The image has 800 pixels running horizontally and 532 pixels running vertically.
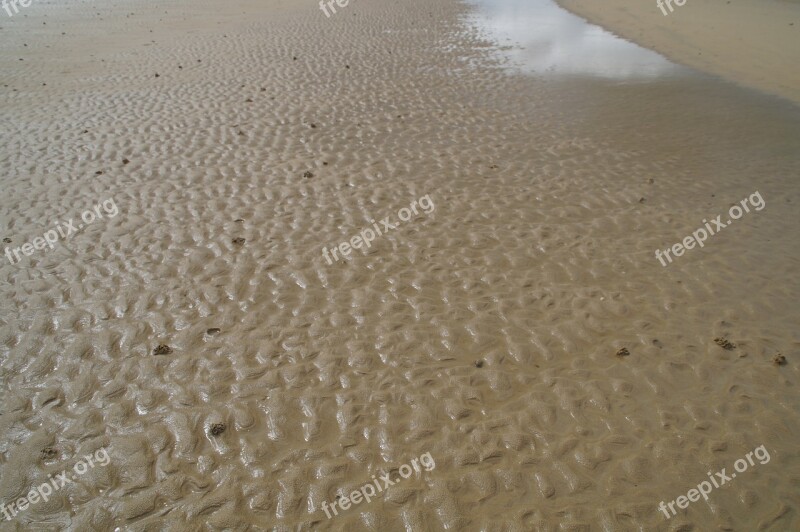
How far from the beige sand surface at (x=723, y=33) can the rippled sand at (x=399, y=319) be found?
3450 millimetres

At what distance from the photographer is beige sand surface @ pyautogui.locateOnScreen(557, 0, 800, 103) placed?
522 inches

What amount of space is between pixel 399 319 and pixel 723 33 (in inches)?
719

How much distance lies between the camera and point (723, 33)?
55.8 ft

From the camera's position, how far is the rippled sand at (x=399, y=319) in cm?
367

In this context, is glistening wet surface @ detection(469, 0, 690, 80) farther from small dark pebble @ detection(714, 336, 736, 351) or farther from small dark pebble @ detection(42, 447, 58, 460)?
small dark pebble @ detection(42, 447, 58, 460)

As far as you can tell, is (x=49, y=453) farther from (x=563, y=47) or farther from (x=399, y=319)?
(x=563, y=47)

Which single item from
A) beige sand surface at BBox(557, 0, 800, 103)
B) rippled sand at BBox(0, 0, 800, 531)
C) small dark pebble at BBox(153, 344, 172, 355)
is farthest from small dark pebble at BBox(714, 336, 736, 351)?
beige sand surface at BBox(557, 0, 800, 103)

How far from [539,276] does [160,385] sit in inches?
160

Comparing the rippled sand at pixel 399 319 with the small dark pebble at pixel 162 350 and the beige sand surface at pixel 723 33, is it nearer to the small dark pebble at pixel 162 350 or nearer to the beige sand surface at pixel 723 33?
the small dark pebble at pixel 162 350

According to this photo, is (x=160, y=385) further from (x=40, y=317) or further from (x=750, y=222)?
(x=750, y=222)

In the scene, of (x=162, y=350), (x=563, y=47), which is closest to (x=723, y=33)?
(x=563, y=47)

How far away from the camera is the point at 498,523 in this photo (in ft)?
11.3

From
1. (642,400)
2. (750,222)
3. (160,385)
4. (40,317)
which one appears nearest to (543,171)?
(750,222)

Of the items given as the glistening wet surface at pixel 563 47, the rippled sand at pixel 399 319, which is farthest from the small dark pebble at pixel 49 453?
the glistening wet surface at pixel 563 47
